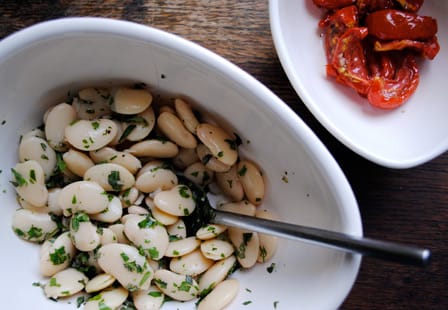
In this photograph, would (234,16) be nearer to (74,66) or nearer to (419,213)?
(74,66)

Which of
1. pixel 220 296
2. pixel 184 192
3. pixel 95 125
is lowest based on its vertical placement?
pixel 220 296

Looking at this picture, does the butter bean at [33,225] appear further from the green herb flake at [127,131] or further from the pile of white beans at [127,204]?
the green herb flake at [127,131]

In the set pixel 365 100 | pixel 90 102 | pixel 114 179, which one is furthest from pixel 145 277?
pixel 365 100

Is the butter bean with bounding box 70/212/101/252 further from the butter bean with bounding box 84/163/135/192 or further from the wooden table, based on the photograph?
the wooden table

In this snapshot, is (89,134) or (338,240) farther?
(89,134)

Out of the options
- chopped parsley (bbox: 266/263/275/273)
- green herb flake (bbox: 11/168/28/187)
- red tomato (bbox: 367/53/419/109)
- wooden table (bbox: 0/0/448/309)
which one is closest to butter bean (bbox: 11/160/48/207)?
green herb flake (bbox: 11/168/28/187)

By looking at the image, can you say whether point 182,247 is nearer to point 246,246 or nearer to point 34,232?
point 246,246

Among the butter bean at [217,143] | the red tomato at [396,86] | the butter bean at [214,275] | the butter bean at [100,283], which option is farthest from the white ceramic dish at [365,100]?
the butter bean at [100,283]
